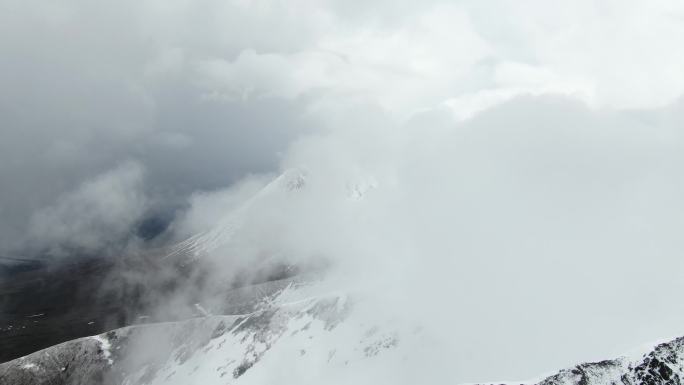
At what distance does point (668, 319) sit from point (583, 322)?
35387 millimetres

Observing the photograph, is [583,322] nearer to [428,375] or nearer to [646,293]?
[646,293]

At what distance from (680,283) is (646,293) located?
14.2m

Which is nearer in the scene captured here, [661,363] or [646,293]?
[661,363]

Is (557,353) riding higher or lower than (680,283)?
lower

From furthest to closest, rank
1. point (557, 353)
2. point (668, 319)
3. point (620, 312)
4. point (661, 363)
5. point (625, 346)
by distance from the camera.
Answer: point (620, 312), point (557, 353), point (668, 319), point (625, 346), point (661, 363)

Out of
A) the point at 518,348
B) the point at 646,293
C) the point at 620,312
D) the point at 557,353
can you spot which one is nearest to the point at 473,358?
the point at 518,348

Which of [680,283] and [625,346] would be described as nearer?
[625,346]

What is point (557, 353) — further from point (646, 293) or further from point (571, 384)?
point (571, 384)

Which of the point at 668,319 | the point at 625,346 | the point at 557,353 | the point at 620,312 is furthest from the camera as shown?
the point at 620,312

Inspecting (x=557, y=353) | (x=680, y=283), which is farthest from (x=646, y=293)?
(x=557, y=353)

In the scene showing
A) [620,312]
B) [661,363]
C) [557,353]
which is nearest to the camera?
[661,363]

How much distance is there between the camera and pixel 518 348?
19262 cm

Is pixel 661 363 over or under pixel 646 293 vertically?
under

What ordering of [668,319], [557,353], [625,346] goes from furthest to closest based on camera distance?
[557,353]
[668,319]
[625,346]
